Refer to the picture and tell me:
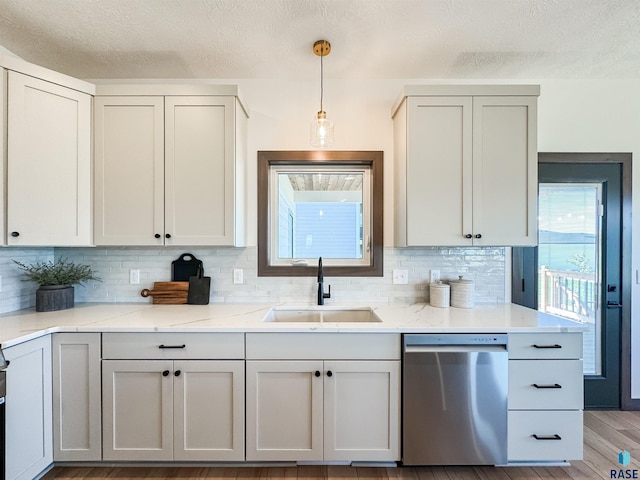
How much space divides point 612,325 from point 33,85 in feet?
14.2

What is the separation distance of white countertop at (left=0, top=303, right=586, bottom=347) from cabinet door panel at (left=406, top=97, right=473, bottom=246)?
1.61ft

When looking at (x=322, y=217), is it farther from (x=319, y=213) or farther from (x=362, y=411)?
(x=362, y=411)

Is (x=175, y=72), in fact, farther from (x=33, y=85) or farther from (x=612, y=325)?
(x=612, y=325)

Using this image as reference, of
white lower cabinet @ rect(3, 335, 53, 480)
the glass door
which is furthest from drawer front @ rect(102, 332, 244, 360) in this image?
the glass door

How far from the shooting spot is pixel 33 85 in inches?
71.1

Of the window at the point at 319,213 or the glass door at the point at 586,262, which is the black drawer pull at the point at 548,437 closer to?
the glass door at the point at 586,262

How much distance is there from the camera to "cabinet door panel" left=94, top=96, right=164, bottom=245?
201 cm

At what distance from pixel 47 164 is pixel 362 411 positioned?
7.78 ft

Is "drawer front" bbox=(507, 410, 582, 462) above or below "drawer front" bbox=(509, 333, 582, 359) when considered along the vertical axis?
below

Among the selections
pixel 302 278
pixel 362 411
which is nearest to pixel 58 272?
pixel 302 278

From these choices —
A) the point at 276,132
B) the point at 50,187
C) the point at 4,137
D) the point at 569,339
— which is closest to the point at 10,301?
the point at 50,187

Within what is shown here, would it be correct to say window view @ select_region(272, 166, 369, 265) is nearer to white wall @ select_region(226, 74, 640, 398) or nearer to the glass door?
white wall @ select_region(226, 74, 640, 398)

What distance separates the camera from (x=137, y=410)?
5.67 feet

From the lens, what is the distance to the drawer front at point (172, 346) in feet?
5.64
